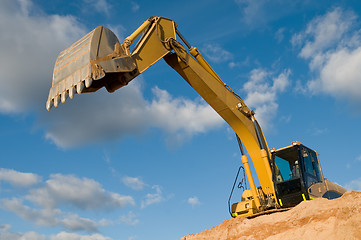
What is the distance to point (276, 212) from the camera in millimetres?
10609

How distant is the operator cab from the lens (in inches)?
430

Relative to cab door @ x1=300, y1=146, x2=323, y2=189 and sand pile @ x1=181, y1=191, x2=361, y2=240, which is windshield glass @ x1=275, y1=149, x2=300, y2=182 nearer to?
cab door @ x1=300, y1=146, x2=323, y2=189

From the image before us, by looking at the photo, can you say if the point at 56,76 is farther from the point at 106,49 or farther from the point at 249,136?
the point at 249,136

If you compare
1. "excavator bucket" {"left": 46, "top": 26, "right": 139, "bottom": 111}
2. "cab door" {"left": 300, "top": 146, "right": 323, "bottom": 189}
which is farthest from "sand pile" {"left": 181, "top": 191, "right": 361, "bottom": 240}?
"excavator bucket" {"left": 46, "top": 26, "right": 139, "bottom": 111}

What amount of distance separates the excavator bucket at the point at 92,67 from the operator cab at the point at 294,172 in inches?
202

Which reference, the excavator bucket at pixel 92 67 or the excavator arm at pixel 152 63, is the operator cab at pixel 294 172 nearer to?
the excavator arm at pixel 152 63

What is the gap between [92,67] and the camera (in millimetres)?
8375

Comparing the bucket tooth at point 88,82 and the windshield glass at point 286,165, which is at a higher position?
the bucket tooth at point 88,82

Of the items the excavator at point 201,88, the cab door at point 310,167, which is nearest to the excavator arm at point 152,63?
the excavator at point 201,88

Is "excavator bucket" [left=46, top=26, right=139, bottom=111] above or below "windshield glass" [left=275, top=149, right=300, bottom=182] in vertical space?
above

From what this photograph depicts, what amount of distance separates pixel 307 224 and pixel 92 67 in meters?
5.76

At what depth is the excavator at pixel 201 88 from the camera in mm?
8680

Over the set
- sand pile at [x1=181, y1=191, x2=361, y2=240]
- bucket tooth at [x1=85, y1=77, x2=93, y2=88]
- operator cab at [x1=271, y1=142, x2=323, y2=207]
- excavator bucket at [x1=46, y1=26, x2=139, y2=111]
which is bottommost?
sand pile at [x1=181, y1=191, x2=361, y2=240]

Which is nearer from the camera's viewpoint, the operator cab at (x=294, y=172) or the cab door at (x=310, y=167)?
the operator cab at (x=294, y=172)
